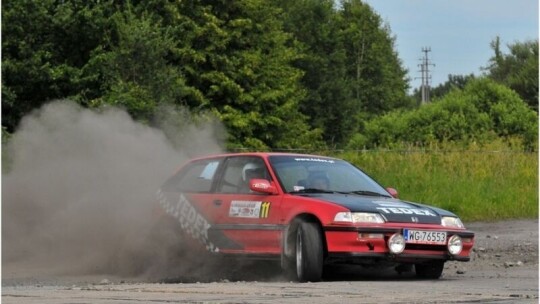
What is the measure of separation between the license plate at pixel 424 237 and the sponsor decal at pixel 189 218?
2.21 m

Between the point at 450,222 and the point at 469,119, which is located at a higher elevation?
the point at 469,119

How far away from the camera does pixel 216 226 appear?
1317cm

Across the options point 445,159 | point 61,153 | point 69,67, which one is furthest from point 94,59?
point 61,153

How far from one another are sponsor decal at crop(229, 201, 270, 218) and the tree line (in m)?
12.0

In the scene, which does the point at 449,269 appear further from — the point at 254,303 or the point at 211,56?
the point at 211,56

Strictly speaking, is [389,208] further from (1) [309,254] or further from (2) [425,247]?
(1) [309,254]

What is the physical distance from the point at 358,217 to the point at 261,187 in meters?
1.29

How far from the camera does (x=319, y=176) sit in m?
13.3

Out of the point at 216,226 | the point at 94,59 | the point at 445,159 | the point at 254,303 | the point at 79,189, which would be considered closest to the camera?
the point at 254,303

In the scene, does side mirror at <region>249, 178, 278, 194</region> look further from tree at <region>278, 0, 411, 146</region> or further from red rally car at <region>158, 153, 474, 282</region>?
tree at <region>278, 0, 411, 146</region>

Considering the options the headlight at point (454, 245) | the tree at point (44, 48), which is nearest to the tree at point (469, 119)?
the tree at point (44, 48)

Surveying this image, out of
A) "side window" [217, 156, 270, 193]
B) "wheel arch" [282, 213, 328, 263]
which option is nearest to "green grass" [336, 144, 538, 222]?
"side window" [217, 156, 270, 193]

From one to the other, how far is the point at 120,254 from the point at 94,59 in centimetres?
2095

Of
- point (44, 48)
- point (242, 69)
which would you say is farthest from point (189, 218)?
point (242, 69)
